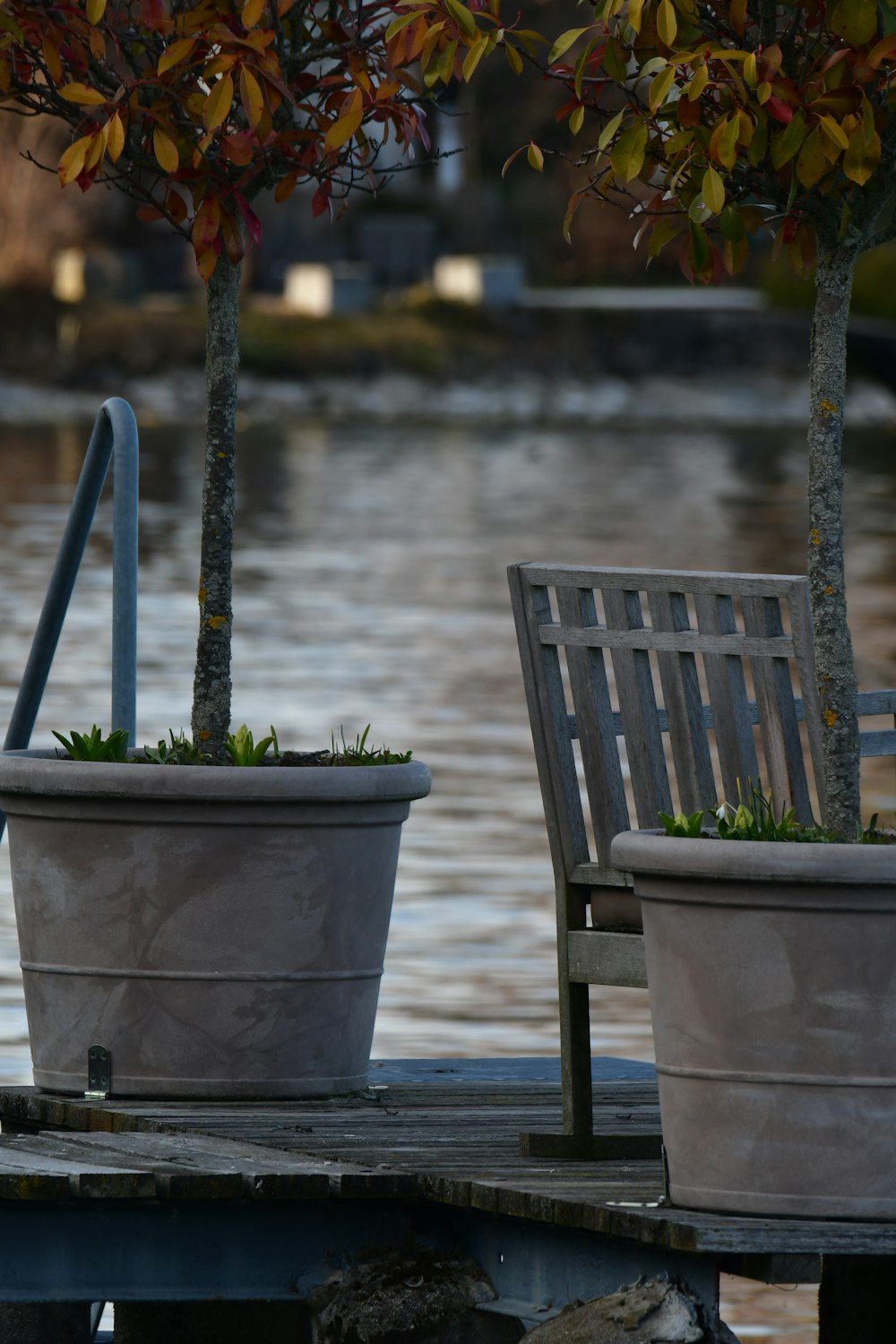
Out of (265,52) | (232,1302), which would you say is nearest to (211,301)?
(265,52)

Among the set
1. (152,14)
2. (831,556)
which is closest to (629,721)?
(831,556)

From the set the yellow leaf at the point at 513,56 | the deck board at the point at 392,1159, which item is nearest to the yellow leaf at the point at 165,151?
the yellow leaf at the point at 513,56

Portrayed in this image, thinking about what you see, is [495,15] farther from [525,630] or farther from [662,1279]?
[662,1279]

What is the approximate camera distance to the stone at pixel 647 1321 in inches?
151

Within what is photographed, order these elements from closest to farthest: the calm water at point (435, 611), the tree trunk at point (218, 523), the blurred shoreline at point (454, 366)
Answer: the tree trunk at point (218, 523) → the calm water at point (435, 611) → the blurred shoreline at point (454, 366)

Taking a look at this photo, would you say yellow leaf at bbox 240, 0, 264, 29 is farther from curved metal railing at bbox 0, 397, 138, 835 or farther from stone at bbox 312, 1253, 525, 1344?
stone at bbox 312, 1253, 525, 1344

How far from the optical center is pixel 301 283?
5822cm

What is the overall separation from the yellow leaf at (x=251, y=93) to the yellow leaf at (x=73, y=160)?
301 millimetres

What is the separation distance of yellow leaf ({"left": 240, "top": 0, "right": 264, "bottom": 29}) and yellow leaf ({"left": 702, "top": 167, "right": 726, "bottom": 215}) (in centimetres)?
95

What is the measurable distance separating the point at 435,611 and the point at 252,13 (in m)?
14.7

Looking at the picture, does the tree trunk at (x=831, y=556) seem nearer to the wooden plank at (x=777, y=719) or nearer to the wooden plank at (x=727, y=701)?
the wooden plank at (x=777, y=719)

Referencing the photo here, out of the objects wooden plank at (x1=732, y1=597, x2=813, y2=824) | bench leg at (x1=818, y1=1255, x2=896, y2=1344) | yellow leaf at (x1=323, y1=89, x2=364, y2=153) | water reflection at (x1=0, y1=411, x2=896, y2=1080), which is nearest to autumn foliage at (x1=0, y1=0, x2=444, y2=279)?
yellow leaf at (x1=323, y1=89, x2=364, y2=153)

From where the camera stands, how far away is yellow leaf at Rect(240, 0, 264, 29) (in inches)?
186

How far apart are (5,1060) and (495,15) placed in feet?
10.1
